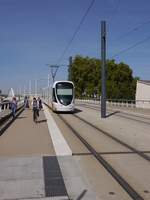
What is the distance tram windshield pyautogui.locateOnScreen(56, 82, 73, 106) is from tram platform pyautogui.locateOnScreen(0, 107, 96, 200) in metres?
22.4

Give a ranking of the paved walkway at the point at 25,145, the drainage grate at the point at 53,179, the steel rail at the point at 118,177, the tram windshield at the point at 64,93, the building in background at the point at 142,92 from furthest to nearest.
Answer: the building in background at the point at 142,92
the tram windshield at the point at 64,93
the paved walkway at the point at 25,145
the drainage grate at the point at 53,179
the steel rail at the point at 118,177

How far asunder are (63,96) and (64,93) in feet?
1.01

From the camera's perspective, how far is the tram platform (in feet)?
22.8

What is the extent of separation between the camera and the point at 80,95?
412 ft

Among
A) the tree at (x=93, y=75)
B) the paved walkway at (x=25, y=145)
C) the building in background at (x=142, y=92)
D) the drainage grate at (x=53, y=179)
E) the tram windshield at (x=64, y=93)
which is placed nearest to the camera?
the drainage grate at (x=53, y=179)

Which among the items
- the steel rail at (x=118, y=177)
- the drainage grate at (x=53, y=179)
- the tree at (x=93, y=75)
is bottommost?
the steel rail at (x=118, y=177)

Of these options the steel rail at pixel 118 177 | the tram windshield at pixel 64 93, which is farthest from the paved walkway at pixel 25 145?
the tram windshield at pixel 64 93

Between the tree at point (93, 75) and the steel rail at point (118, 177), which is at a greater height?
the tree at point (93, 75)

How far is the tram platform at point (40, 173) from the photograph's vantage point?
6.94 metres

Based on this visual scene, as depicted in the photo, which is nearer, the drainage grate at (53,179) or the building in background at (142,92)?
the drainage grate at (53,179)

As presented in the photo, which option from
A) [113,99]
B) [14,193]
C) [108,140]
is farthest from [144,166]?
[113,99]

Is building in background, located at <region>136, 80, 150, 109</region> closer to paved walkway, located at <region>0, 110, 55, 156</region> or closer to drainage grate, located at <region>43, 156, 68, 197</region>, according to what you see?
A: paved walkway, located at <region>0, 110, 55, 156</region>

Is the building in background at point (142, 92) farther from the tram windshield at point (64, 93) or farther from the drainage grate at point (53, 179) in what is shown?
the drainage grate at point (53, 179)

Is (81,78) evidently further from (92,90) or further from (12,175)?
(12,175)
